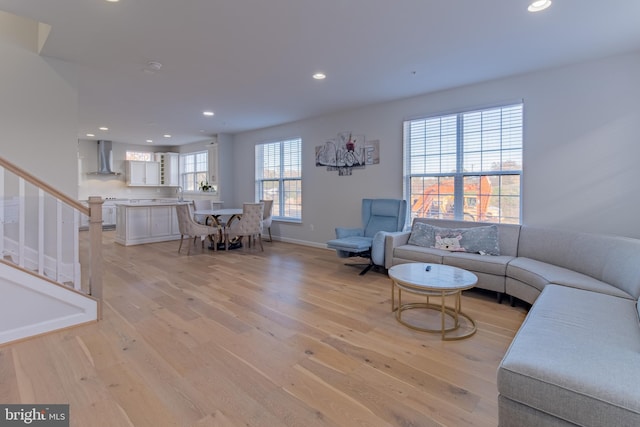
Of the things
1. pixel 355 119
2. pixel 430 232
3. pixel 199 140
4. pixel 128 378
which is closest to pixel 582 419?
pixel 128 378

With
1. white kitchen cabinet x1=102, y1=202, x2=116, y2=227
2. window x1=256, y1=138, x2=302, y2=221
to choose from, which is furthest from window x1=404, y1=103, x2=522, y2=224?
white kitchen cabinet x1=102, y1=202, x2=116, y2=227

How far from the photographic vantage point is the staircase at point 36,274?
94.6 inches

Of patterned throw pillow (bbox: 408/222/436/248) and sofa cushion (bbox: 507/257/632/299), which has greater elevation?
patterned throw pillow (bbox: 408/222/436/248)

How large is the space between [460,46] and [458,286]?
2.35m

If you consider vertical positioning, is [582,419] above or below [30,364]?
above

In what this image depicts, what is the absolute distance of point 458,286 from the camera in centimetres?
256

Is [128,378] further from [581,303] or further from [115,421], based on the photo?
[581,303]

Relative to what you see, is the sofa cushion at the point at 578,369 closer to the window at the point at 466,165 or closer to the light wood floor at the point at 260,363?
the light wood floor at the point at 260,363

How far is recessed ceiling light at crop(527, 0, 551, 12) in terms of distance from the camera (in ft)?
8.07

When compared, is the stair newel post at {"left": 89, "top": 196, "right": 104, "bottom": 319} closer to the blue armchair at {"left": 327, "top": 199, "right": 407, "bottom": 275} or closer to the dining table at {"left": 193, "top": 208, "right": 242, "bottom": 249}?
the blue armchair at {"left": 327, "top": 199, "right": 407, "bottom": 275}

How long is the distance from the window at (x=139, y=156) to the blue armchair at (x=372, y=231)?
8.43 metres

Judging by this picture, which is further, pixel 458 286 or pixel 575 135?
pixel 575 135

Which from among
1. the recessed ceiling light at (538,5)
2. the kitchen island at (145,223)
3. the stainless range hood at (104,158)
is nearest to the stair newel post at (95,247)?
the recessed ceiling light at (538,5)

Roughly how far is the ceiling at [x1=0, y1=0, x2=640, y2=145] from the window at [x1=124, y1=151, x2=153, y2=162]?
18.2 ft
